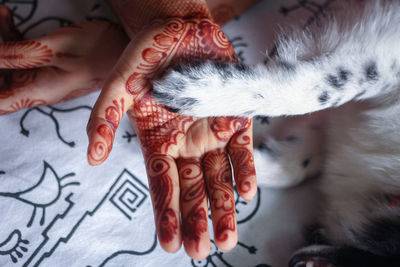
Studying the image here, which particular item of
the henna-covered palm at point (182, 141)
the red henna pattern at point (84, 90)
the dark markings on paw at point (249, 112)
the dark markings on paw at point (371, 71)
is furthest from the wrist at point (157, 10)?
the dark markings on paw at point (371, 71)

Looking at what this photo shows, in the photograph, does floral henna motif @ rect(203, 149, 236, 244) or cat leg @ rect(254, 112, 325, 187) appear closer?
floral henna motif @ rect(203, 149, 236, 244)

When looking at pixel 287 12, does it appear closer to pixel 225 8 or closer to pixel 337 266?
pixel 225 8

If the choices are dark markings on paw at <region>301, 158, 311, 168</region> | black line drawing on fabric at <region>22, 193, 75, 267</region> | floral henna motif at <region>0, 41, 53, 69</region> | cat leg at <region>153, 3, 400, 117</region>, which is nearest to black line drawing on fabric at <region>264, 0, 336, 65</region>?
cat leg at <region>153, 3, 400, 117</region>

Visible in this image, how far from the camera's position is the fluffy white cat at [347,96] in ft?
2.12

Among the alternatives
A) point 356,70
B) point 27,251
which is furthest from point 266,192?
point 27,251

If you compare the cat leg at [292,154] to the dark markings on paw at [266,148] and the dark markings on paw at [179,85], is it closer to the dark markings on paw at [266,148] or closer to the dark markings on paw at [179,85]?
the dark markings on paw at [266,148]

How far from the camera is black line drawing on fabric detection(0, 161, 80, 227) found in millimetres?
814

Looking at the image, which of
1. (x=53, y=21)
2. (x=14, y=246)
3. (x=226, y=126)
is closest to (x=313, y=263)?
(x=226, y=126)

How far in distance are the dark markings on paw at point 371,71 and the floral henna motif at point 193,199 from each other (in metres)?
0.38

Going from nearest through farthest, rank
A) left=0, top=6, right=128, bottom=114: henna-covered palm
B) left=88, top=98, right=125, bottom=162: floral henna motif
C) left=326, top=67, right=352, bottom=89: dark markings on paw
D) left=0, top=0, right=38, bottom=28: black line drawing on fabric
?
left=88, top=98, right=125, bottom=162: floral henna motif → left=326, top=67, right=352, bottom=89: dark markings on paw → left=0, top=6, right=128, bottom=114: henna-covered palm → left=0, top=0, right=38, bottom=28: black line drawing on fabric

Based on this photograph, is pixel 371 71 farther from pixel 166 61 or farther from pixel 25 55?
pixel 25 55

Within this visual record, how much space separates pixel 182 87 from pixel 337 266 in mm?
469

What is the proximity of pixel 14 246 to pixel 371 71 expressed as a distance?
0.88 metres

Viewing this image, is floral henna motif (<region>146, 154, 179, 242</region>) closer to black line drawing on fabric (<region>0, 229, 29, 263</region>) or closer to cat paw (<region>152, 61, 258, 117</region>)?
cat paw (<region>152, 61, 258, 117</region>)
